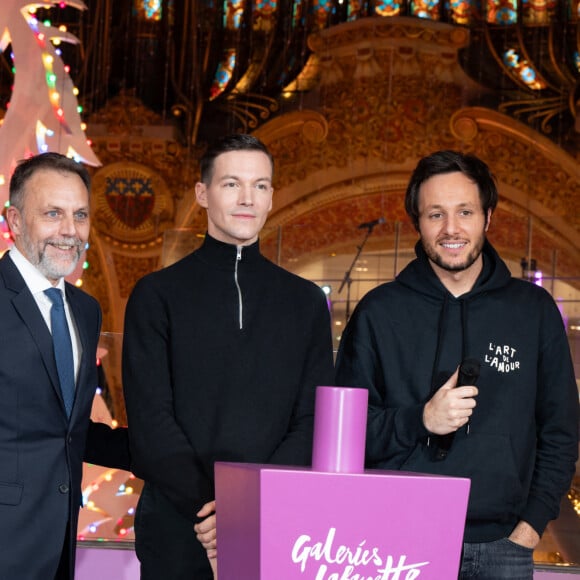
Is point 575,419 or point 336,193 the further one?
point 336,193

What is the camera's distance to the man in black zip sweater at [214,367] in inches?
65.3

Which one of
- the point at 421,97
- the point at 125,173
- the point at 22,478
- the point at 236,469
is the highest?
the point at 421,97

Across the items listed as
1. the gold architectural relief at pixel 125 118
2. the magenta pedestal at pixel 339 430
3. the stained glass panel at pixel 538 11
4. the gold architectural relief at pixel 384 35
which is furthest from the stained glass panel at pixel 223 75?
the magenta pedestal at pixel 339 430

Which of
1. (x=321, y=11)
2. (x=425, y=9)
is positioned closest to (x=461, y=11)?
(x=425, y=9)

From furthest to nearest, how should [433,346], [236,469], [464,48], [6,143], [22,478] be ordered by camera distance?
[464,48] → [6,143] → [433,346] → [22,478] → [236,469]

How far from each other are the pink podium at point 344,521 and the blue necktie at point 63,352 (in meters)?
0.70

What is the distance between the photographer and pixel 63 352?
1.76 m

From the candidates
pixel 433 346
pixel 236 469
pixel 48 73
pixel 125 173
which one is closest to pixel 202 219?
pixel 125 173

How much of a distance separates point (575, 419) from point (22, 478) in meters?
0.95

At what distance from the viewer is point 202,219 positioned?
615 centimetres

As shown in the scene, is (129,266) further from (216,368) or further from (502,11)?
(216,368)

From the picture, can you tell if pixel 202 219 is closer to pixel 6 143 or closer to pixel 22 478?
pixel 6 143

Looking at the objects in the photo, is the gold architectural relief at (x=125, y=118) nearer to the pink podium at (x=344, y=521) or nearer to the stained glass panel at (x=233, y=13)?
the stained glass panel at (x=233, y=13)

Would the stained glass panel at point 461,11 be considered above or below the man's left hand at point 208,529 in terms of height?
above
